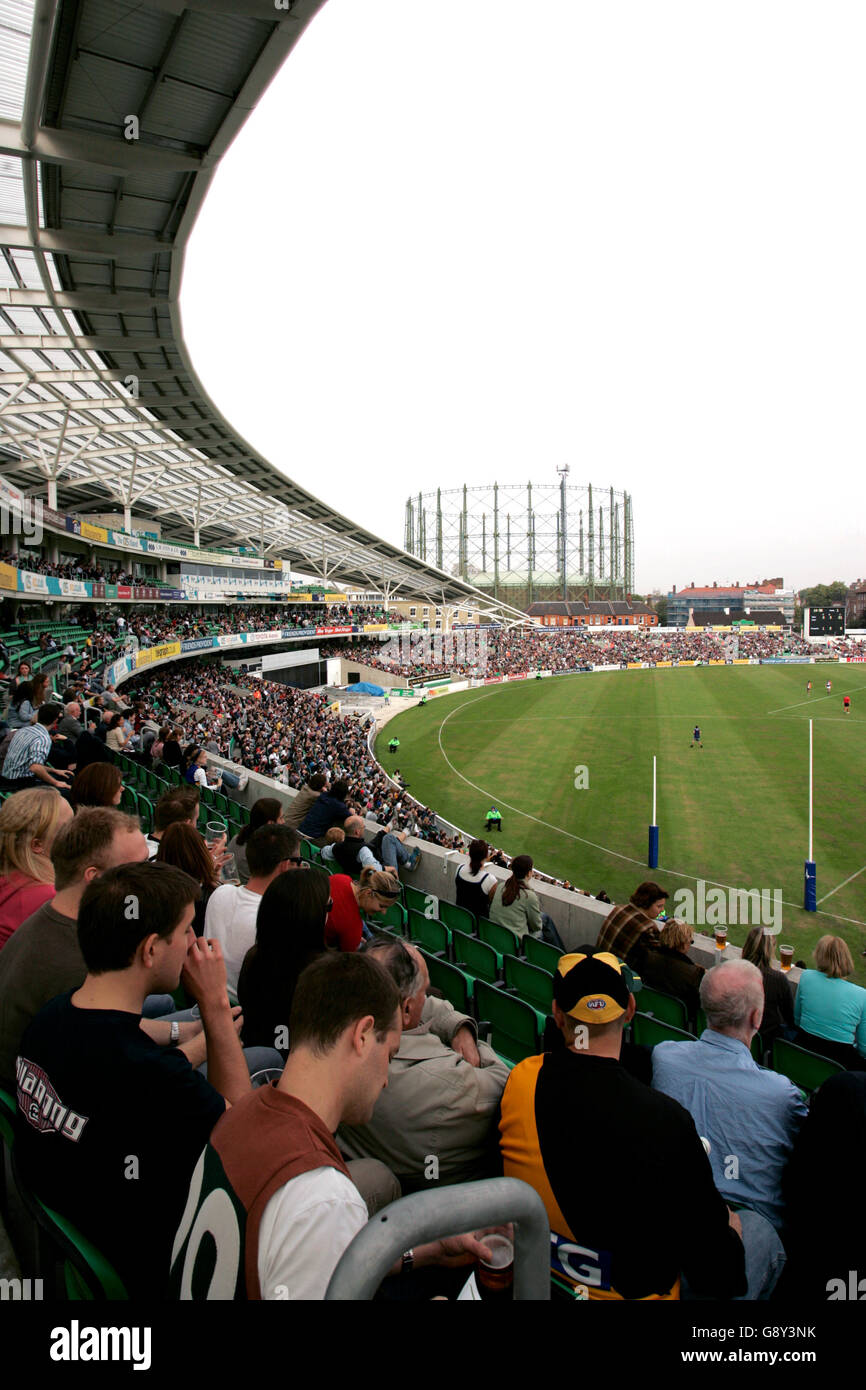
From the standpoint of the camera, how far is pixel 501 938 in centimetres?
686

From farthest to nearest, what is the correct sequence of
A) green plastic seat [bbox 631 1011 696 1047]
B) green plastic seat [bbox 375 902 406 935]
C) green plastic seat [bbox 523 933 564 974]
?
green plastic seat [bbox 375 902 406 935], green plastic seat [bbox 523 933 564 974], green plastic seat [bbox 631 1011 696 1047]

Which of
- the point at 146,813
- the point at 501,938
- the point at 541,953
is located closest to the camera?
the point at 541,953

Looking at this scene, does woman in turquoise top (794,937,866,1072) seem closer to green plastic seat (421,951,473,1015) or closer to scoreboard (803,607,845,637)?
green plastic seat (421,951,473,1015)

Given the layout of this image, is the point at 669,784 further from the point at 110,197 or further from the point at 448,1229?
the point at 448,1229

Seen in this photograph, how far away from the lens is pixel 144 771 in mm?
12133

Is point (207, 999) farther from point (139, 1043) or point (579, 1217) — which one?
point (579, 1217)

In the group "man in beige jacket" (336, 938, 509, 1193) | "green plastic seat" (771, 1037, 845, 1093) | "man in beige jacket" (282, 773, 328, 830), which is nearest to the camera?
"man in beige jacket" (336, 938, 509, 1193)

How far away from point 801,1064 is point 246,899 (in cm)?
327

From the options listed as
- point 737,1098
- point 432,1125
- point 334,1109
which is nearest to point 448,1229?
point 334,1109

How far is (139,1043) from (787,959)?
6.53 meters

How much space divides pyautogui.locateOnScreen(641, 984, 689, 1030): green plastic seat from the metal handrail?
4.32 m

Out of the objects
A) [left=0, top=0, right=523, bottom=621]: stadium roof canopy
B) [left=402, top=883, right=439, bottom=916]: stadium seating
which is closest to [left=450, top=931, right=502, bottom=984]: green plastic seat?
[left=402, top=883, right=439, bottom=916]: stadium seating

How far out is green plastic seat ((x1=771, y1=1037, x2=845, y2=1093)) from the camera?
13.8ft
